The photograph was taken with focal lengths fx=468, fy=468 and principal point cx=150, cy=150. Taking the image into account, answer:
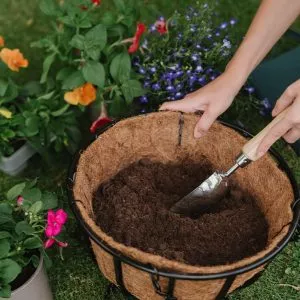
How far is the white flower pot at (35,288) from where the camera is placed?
1.30 meters

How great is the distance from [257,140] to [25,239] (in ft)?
2.35

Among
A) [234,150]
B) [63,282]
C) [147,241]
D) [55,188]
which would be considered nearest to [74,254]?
[63,282]

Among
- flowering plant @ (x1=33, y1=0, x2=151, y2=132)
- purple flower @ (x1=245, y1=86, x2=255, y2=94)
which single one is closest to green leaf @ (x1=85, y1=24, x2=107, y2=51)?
flowering plant @ (x1=33, y1=0, x2=151, y2=132)

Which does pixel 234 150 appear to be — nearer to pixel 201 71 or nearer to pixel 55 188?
pixel 201 71

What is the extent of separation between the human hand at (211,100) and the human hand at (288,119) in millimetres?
155

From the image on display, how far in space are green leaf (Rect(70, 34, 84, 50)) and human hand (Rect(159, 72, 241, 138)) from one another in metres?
0.38

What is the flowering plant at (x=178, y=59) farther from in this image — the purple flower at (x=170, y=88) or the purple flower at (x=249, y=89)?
the purple flower at (x=249, y=89)

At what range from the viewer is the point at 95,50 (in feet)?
5.33

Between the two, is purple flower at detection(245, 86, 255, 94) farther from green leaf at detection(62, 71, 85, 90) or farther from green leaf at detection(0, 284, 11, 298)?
green leaf at detection(0, 284, 11, 298)

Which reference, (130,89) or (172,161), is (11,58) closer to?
(130,89)

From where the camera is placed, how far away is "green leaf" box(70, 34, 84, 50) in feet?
5.28

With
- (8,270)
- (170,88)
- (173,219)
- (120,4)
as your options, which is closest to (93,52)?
(120,4)

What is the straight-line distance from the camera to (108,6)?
2.57m

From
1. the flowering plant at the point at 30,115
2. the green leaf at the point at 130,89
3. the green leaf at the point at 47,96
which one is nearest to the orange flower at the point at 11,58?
the flowering plant at the point at 30,115
